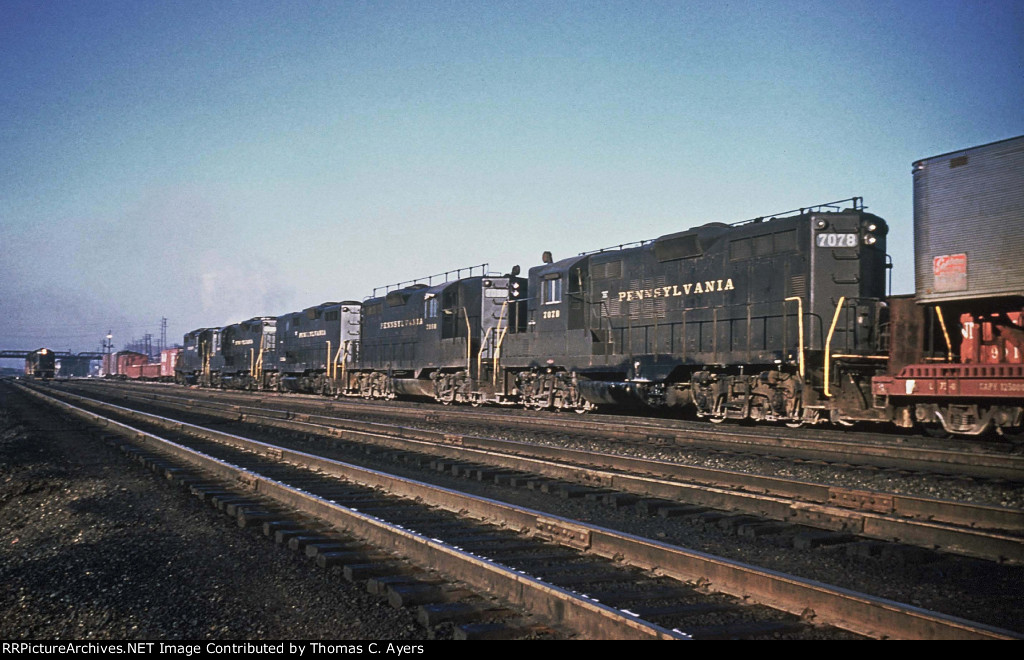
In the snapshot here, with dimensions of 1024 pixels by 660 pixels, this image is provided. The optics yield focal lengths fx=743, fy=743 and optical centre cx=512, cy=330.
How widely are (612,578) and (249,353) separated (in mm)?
39289

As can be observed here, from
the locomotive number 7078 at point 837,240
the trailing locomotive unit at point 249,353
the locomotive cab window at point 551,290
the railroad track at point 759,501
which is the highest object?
the locomotive number 7078 at point 837,240

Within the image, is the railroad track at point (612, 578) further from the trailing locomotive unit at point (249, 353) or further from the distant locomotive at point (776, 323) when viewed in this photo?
the trailing locomotive unit at point (249, 353)

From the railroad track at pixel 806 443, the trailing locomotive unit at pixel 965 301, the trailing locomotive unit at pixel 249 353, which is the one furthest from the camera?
the trailing locomotive unit at pixel 249 353

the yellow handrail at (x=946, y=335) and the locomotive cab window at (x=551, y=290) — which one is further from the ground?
the locomotive cab window at (x=551, y=290)

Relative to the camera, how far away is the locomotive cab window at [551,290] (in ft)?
62.5

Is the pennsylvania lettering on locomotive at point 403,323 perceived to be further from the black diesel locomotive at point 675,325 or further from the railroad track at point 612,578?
the railroad track at point 612,578

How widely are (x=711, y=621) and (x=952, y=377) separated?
8230 mm

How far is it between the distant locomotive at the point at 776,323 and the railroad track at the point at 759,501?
4421mm

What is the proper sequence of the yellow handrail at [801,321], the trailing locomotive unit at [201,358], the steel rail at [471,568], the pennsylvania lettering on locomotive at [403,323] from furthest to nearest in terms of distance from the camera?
the trailing locomotive unit at [201,358] → the pennsylvania lettering on locomotive at [403,323] → the yellow handrail at [801,321] → the steel rail at [471,568]

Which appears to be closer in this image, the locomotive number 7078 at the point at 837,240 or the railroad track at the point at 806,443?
the railroad track at the point at 806,443

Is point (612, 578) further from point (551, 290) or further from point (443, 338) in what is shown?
point (443, 338)

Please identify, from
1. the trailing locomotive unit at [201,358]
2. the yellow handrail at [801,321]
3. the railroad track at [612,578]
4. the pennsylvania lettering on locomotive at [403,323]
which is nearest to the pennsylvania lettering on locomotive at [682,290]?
the yellow handrail at [801,321]

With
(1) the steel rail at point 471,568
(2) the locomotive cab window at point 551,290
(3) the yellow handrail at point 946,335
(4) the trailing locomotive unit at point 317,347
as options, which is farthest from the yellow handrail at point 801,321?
(4) the trailing locomotive unit at point 317,347

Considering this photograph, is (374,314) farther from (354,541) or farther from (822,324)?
(354,541)
